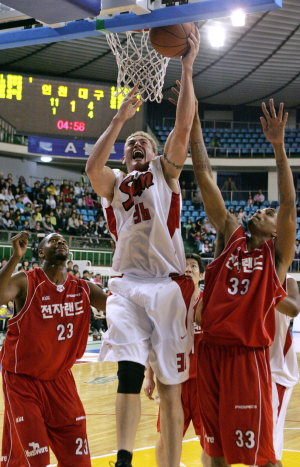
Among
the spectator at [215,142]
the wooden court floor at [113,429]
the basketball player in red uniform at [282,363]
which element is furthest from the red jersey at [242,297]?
the spectator at [215,142]

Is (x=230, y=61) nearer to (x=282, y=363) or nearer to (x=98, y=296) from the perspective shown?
(x=98, y=296)

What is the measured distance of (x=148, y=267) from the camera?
3957 mm

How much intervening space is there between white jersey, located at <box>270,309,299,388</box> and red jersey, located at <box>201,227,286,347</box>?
0.69 m

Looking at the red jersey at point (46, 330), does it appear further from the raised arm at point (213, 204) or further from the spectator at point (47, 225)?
the spectator at point (47, 225)

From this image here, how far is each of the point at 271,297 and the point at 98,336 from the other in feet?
37.6

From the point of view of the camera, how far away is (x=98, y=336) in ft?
49.1

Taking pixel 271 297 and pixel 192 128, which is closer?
pixel 271 297

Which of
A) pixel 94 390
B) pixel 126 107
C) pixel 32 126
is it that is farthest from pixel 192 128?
pixel 32 126

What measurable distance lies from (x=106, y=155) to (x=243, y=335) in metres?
1.37

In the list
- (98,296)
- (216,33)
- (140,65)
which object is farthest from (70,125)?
(98,296)

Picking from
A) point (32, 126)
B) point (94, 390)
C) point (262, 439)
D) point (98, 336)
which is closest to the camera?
point (262, 439)

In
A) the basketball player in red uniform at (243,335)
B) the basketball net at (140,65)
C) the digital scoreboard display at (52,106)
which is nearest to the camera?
the basketball player in red uniform at (243,335)

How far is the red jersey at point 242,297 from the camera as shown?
3762mm

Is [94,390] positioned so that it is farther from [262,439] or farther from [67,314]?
[262,439]
